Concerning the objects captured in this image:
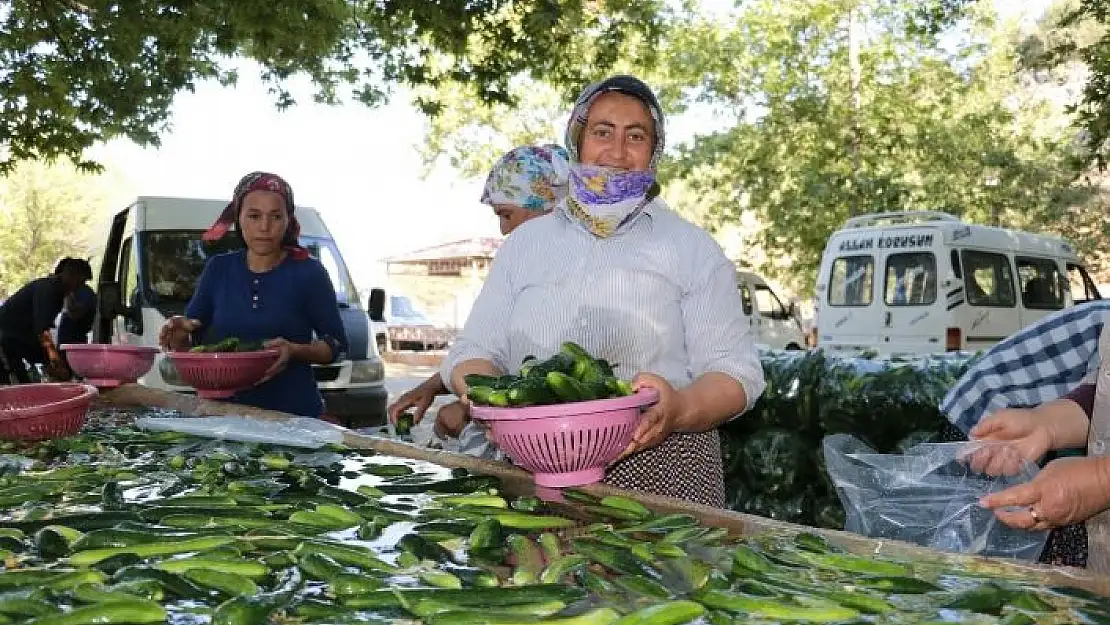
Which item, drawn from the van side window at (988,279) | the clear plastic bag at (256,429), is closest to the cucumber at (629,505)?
the clear plastic bag at (256,429)

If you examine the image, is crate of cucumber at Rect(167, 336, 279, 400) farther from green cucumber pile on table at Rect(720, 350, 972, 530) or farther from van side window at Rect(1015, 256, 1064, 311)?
van side window at Rect(1015, 256, 1064, 311)

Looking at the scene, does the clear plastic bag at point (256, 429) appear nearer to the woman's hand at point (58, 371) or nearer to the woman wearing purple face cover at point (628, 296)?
the woman wearing purple face cover at point (628, 296)

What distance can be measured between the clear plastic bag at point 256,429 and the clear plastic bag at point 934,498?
1.84m

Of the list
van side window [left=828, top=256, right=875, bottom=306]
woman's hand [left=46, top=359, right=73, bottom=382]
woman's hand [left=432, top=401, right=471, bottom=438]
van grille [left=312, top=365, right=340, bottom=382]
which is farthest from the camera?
van side window [left=828, top=256, right=875, bottom=306]

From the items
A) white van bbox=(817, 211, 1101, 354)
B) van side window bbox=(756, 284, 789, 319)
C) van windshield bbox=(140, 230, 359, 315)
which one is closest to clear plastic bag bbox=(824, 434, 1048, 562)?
van windshield bbox=(140, 230, 359, 315)

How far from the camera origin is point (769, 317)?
2103 centimetres

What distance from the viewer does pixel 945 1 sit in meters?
11.7

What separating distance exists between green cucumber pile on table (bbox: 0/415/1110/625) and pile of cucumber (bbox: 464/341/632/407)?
258 millimetres

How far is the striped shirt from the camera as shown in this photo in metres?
3.02

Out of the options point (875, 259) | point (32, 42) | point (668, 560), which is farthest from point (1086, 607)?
point (875, 259)

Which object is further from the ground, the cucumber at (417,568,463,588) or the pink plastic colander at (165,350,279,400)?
the pink plastic colander at (165,350,279,400)

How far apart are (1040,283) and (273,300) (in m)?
15.0

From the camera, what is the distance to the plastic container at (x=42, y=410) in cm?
350

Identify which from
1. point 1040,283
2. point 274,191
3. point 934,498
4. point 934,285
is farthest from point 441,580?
point 1040,283
